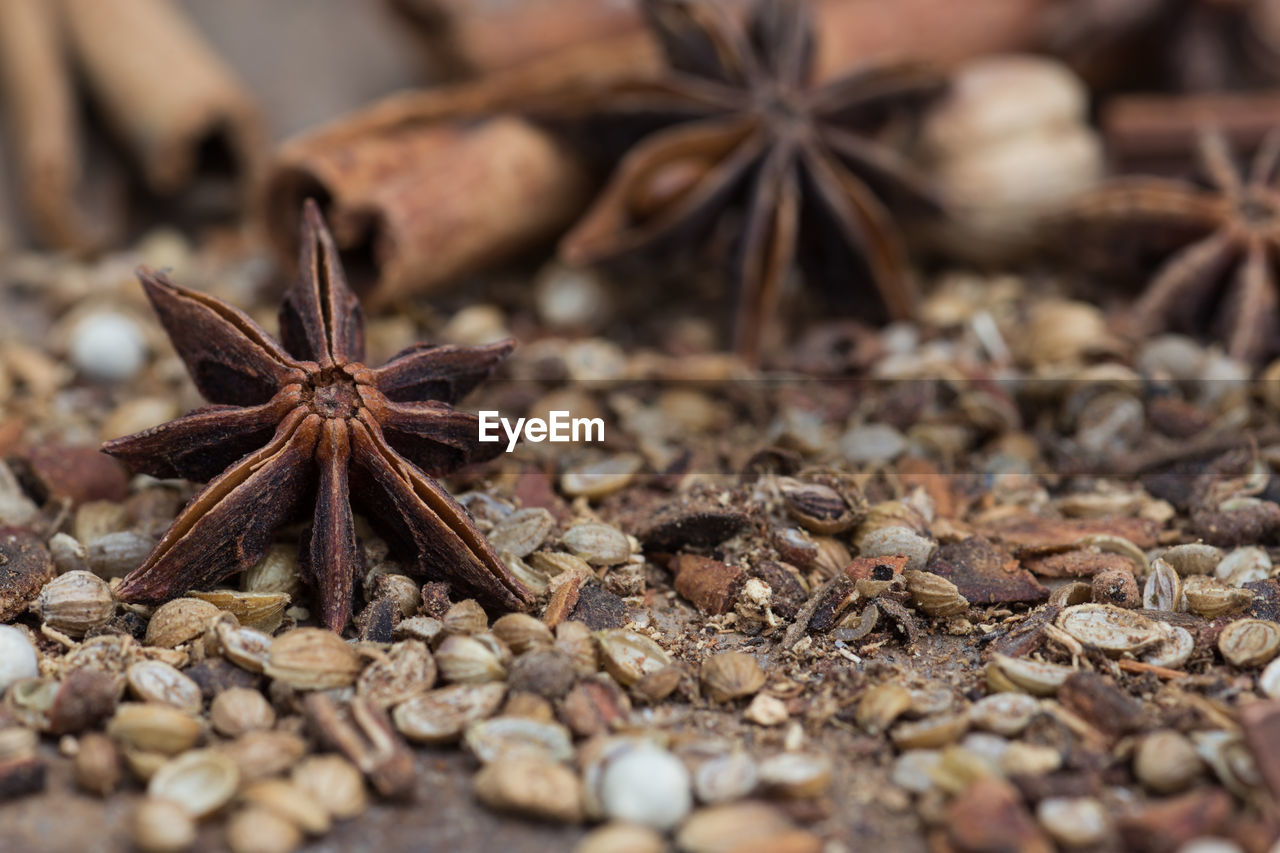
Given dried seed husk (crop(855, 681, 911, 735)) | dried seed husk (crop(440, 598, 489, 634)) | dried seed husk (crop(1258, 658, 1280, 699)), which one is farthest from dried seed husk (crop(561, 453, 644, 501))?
dried seed husk (crop(1258, 658, 1280, 699))

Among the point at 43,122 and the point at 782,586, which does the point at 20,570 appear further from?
the point at 43,122

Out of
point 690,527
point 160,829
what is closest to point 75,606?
point 160,829

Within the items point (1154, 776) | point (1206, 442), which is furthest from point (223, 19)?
point (1154, 776)

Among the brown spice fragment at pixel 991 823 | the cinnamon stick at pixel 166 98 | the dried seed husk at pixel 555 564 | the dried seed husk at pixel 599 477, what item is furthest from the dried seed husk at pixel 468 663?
the cinnamon stick at pixel 166 98

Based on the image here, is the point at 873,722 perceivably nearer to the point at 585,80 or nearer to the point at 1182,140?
the point at 585,80

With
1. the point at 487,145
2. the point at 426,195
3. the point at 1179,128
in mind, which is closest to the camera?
the point at 426,195
